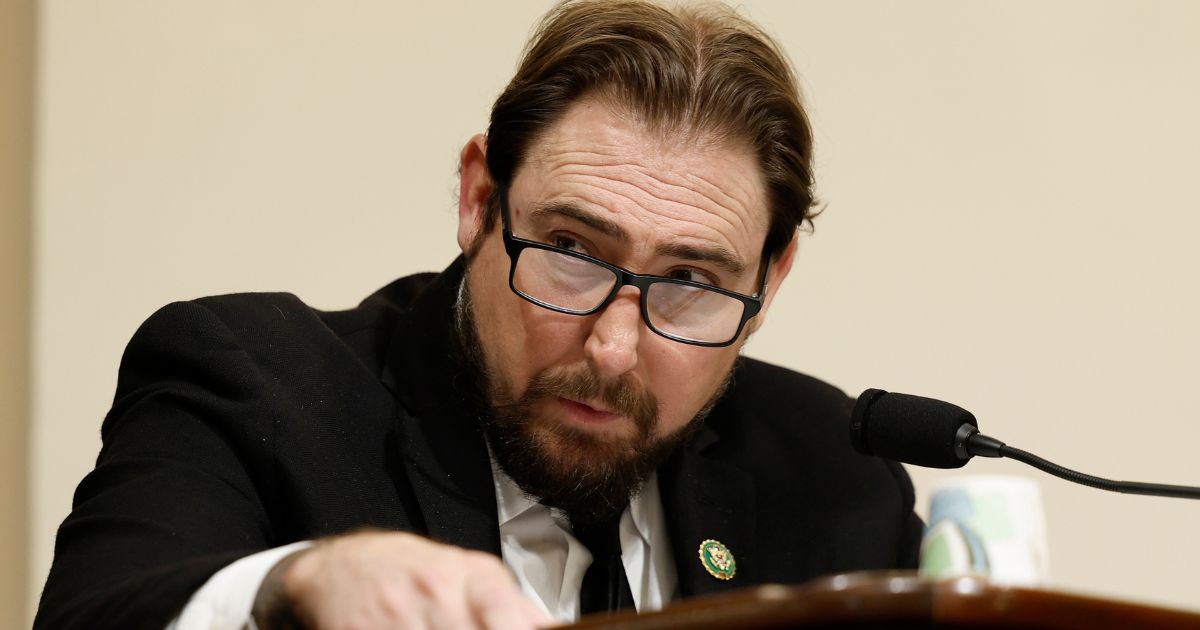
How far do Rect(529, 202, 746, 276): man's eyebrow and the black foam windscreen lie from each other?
32 cm

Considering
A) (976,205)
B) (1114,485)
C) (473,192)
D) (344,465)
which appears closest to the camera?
(1114,485)

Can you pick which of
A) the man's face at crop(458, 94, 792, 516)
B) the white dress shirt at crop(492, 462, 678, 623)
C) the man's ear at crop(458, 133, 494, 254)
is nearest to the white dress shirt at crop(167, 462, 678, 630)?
the white dress shirt at crop(492, 462, 678, 623)

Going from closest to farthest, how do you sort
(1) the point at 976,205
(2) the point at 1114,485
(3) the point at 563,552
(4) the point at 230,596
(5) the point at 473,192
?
(4) the point at 230,596
(2) the point at 1114,485
(3) the point at 563,552
(5) the point at 473,192
(1) the point at 976,205

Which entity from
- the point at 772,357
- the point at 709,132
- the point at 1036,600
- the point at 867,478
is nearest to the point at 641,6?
the point at 709,132

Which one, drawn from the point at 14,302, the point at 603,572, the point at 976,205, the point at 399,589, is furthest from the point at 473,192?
the point at 976,205

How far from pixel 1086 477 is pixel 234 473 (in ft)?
3.72

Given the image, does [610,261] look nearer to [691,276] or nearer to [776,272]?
[691,276]

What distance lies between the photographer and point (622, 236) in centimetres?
192

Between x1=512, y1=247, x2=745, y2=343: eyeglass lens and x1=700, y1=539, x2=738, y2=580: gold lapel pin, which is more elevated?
x1=512, y1=247, x2=745, y2=343: eyeglass lens

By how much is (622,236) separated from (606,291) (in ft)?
0.28

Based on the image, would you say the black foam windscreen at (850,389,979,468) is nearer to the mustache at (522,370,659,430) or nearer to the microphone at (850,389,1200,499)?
the microphone at (850,389,1200,499)

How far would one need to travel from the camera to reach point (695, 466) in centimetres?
224

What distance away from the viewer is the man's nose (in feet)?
6.19

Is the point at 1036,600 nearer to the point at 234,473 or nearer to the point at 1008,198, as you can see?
the point at 234,473
